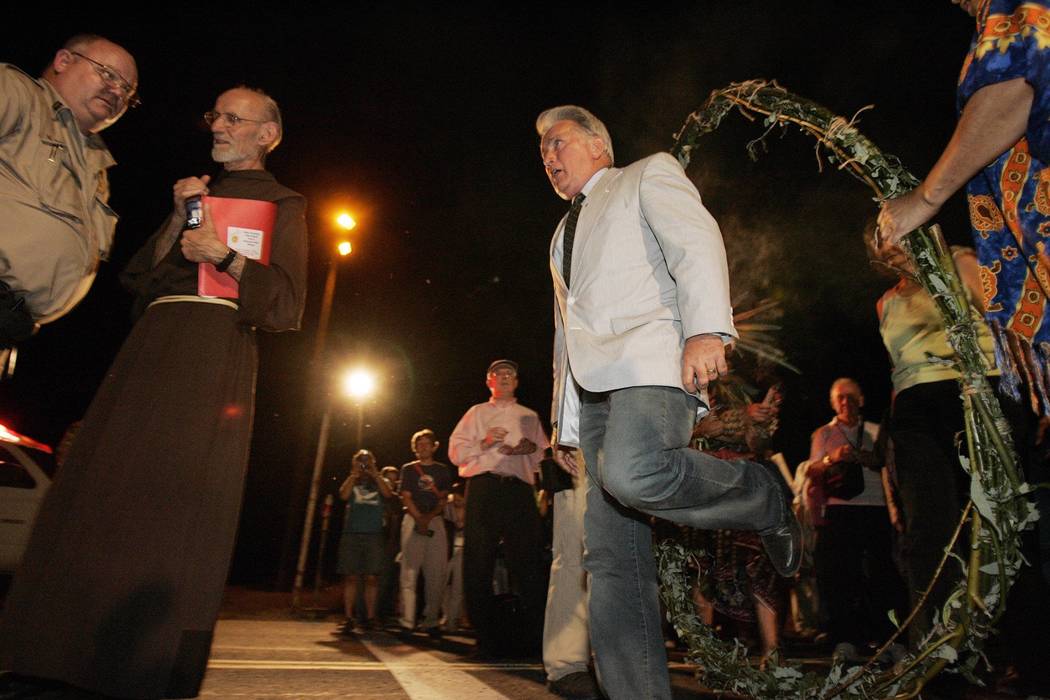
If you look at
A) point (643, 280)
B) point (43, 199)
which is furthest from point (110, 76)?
point (643, 280)

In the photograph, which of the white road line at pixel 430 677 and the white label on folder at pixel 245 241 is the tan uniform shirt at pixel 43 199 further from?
the white road line at pixel 430 677

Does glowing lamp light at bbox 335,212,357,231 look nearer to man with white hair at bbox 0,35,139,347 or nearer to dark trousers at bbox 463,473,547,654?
dark trousers at bbox 463,473,547,654

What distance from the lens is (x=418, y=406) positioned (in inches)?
1169

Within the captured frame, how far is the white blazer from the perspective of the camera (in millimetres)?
2621

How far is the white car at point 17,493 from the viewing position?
32.0ft

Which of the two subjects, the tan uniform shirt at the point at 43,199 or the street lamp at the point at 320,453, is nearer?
the tan uniform shirt at the point at 43,199

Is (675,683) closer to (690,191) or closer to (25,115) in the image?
(690,191)

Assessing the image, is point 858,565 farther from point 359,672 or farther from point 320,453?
point 320,453

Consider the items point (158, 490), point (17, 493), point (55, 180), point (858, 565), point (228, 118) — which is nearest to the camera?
point (55, 180)

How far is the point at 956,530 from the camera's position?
9.82ft

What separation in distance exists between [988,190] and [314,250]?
17714mm

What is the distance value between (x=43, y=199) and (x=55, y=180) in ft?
0.33

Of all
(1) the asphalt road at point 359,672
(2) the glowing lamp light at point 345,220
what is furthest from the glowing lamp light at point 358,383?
(1) the asphalt road at point 359,672

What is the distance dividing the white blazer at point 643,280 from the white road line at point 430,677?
202cm
